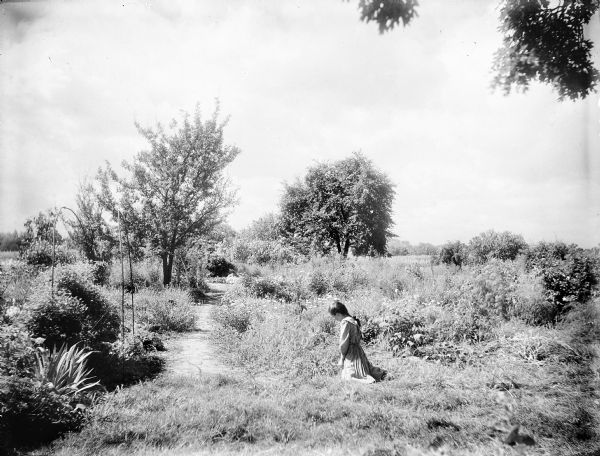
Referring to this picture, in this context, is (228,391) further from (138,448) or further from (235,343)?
(235,343)

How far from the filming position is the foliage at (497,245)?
78.4 feet

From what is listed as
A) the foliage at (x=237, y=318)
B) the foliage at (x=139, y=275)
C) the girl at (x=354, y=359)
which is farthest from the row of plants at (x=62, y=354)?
the foliage at (x=139, y=275)

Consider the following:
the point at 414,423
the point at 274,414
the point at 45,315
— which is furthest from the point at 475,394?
the point at 45,315

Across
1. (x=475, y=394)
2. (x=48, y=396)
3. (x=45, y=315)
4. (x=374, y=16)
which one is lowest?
(x=475, y=394)

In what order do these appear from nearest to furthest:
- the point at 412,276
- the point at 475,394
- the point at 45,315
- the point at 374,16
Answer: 1. the point at 374,16
2. the point at 475,394
3. the point at 45,315
4. the point at 412,276

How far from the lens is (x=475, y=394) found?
170 inches

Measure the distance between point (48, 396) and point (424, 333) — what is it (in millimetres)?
5937

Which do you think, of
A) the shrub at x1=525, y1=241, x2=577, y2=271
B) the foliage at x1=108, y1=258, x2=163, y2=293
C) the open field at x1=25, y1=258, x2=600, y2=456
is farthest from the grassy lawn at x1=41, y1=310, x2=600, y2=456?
the shrub at x1=525, y1=241, x2=577, y2=271

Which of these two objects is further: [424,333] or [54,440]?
[424,333]

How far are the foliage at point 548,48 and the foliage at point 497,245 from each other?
21.3 metres

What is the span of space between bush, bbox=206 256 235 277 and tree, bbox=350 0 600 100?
60.6ft

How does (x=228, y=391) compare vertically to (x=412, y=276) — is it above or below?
below

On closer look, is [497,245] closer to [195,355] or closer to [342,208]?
[342,208]

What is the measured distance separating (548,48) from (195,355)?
7.05 m
